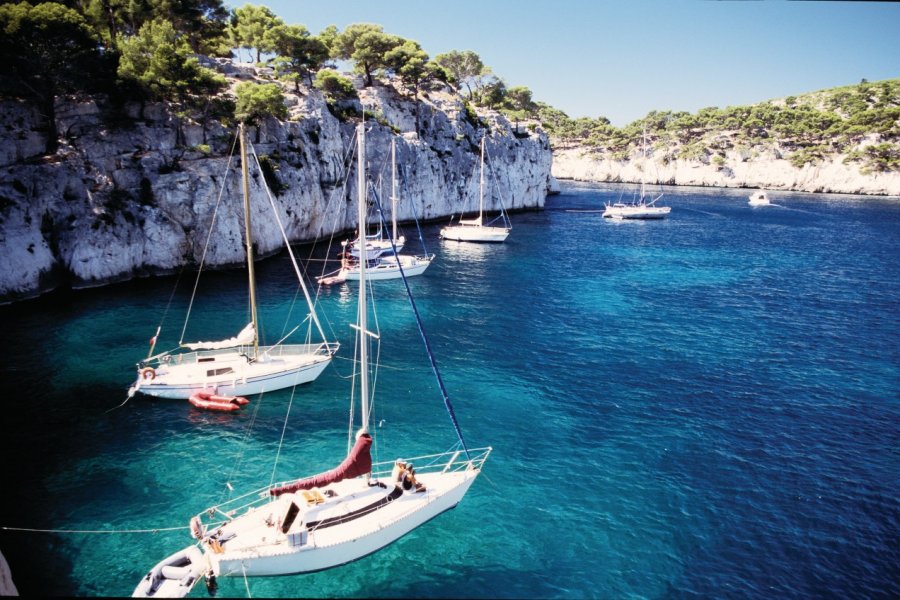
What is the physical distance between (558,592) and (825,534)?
11.3 m

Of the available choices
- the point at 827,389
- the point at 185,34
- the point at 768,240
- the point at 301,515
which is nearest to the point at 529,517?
the point at 301,515

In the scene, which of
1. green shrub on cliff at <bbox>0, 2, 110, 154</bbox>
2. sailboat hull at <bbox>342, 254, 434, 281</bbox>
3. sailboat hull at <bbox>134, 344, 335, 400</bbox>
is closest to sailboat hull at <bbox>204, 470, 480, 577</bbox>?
sailboat hull at <bbox>134, 344, 335, 400</bbox>

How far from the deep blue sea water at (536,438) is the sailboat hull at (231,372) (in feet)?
3.83

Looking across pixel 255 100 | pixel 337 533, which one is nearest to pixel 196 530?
pixel 337 533

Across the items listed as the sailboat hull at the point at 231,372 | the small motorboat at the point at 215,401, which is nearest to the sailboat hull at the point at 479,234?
the sailboat hull at the point at 231,372

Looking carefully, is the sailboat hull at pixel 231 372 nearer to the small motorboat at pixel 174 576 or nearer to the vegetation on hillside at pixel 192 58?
the small motorboat at pixel 174 576

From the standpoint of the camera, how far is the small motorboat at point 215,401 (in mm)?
27264

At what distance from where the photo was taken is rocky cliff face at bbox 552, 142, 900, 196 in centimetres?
14850

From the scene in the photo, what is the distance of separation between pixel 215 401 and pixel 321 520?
13262mm

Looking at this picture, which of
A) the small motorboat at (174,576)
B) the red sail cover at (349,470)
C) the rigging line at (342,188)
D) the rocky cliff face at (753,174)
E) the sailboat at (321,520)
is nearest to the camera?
the small motorboat at (174,576)

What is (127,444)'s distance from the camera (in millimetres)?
23906

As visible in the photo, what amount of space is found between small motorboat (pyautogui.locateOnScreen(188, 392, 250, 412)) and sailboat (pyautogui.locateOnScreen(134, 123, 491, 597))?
829 centimetres

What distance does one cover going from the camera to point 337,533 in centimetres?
1708

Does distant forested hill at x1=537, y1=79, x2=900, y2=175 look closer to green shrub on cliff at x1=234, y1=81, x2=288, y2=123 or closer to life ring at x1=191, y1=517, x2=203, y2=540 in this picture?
green shrub on cliff at x1=234, y1=81, x2=288, y2=123
